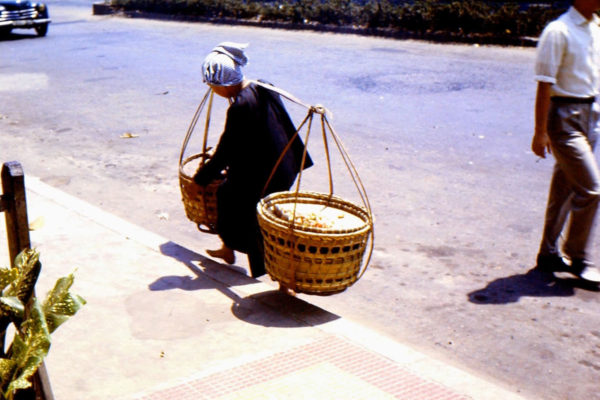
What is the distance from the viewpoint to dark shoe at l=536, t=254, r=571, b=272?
511 centimetres

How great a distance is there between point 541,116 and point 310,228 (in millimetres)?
1929

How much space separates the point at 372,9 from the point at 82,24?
10.0 metres

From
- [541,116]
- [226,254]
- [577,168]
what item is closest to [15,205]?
[226,254]

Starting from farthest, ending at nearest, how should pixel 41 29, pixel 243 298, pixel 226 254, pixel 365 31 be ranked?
pixel 41 29
pixel 365 31
pixel 226 254
pixel 243 298

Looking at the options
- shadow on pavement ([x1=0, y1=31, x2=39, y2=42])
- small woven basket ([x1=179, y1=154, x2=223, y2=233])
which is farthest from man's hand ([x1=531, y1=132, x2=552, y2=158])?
shadow on pavement ([x1=0, y1=31, x2=39, y2=42])

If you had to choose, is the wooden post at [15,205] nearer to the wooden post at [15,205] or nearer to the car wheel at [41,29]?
the wooden post at [15,205]

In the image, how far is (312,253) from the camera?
12.8ft

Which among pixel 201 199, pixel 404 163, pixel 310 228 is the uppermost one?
pixel 310 228

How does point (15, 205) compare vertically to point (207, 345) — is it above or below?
above

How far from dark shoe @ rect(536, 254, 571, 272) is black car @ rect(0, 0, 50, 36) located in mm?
17891

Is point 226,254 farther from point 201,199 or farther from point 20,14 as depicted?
point 20,14

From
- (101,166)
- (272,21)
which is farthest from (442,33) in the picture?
(101,166)

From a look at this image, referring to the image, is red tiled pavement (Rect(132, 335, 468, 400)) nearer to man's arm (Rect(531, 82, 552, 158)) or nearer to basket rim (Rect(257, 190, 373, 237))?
basket rim (Rect(257, 190, 373, 237))

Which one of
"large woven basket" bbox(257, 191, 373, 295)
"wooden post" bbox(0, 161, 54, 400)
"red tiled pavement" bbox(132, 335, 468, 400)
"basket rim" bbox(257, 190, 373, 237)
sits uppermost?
"wooden post" bbox(0, 161, 54, 400)
